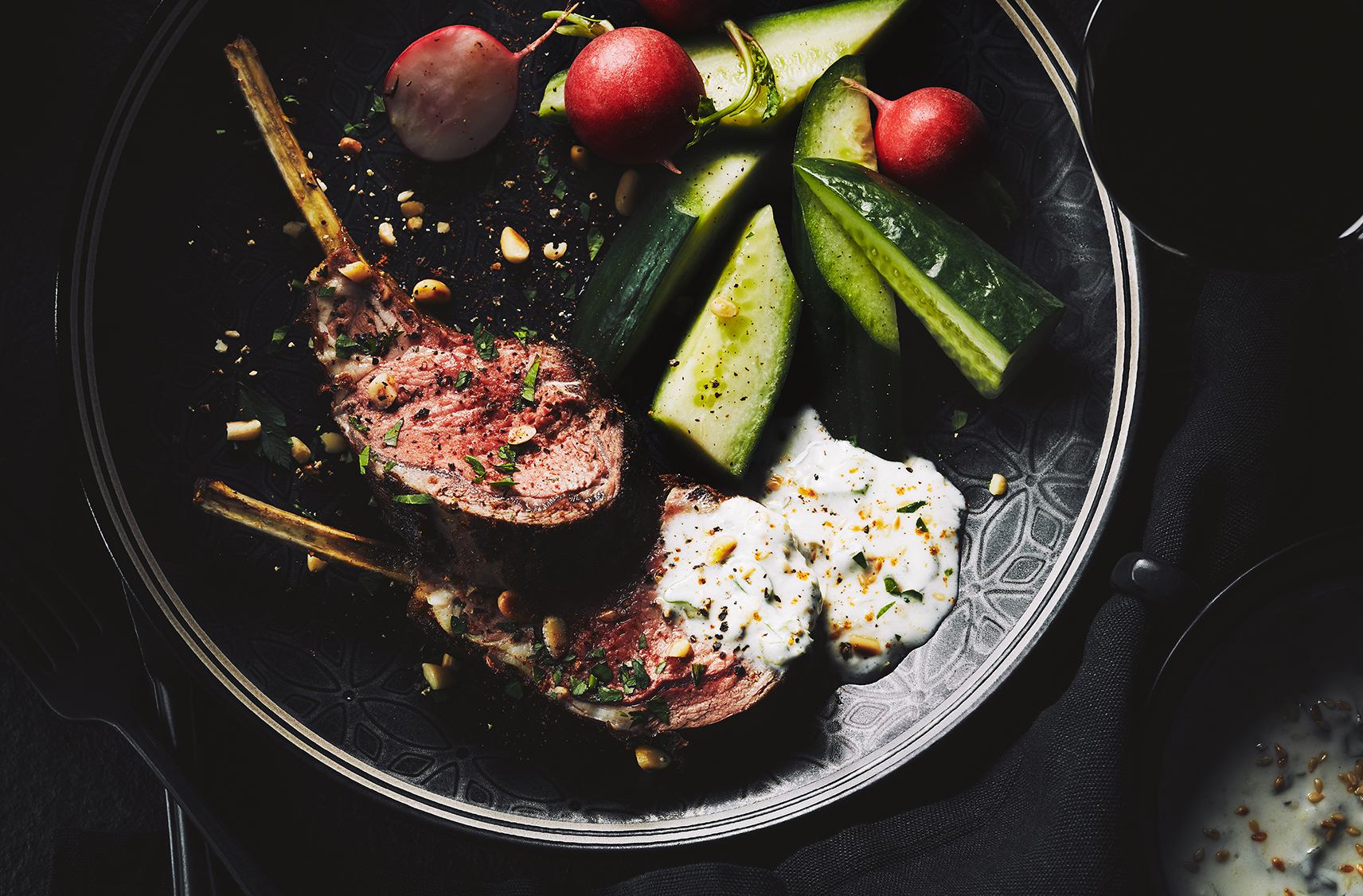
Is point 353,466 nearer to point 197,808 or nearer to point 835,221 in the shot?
point 197,808

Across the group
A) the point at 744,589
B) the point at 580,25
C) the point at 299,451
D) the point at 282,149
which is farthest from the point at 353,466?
the point at 580,25

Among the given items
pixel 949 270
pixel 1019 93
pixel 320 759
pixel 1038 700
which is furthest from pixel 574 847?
pixel 1019 93

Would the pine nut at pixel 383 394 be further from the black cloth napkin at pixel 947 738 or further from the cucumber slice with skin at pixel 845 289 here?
the cucumber slice with skin at pixel 845 289

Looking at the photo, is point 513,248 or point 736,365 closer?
point 736,365

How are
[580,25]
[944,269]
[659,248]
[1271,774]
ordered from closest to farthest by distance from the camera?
[1271,774], [944,269], [659,248], [580,25]

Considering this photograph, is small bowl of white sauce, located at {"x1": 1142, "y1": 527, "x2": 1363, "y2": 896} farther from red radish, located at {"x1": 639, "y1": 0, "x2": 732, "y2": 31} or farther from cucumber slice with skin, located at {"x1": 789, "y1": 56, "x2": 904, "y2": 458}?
red radish, located at {"x1": 639, "y1": 0, "x2": 732, "y2": 31}

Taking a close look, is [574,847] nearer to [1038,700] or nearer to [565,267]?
[1038,700]

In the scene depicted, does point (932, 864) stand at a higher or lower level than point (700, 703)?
lower

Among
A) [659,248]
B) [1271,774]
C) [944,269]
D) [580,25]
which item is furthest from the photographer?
[580,25]
